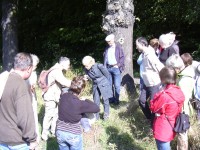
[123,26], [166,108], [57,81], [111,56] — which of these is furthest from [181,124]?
[123,26]

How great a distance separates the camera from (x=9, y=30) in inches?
618

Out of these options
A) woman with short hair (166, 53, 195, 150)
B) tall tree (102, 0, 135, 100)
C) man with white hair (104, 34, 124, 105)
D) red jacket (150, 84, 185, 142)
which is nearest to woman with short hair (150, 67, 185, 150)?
red jacket (150, 84, 185, 142)

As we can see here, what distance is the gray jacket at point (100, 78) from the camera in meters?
7.00

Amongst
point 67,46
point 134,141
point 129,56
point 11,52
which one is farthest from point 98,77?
point 67,46

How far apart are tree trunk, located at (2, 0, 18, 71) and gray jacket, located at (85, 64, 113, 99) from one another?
8.90 meters

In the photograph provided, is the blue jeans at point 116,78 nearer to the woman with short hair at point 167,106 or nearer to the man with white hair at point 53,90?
the man with white hair at point 53,90

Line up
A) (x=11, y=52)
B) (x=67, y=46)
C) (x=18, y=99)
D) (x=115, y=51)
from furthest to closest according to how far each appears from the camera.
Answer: (x=67, y=46)
(x=11, y=52)
(x=115, y=51)
(x=18, y=99)

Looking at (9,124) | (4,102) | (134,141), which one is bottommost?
(134,141)

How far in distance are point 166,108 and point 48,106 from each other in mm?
2646

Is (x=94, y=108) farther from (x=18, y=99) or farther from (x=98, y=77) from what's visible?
(x=98, y=77)

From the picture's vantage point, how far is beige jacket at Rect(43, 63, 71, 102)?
6367 millimetres

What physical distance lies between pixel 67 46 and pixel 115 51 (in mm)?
10144

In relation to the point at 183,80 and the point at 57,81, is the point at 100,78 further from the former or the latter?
the point at 183,80

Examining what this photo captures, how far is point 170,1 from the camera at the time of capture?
16297mm
